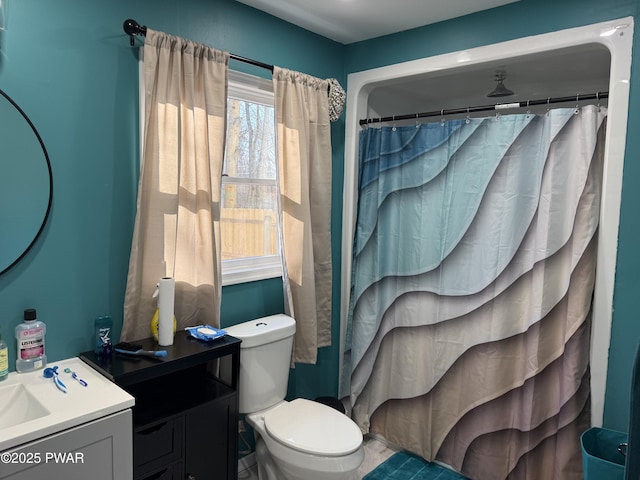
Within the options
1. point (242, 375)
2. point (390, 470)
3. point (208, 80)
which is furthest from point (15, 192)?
point (390, 470)

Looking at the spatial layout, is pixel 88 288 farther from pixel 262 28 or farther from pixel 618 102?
pixel 618 102

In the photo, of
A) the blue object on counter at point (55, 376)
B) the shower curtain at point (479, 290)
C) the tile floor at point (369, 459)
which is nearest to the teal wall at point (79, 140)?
the blue object on counter at point (55, 376)

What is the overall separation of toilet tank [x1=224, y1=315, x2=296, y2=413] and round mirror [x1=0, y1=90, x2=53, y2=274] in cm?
93

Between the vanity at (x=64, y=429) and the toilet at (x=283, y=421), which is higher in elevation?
the vanity at (x=64, y=429)

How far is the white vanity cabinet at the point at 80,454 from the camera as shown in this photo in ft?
4.04

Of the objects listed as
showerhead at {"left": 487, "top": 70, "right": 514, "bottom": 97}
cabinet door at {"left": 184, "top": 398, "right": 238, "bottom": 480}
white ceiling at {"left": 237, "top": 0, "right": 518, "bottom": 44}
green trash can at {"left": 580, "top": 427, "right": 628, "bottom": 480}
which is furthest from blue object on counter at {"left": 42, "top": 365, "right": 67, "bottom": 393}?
showerhead at {"left": 487, "top": 70, "right": 514, "bottom": 97}

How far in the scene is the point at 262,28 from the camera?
2.37 m

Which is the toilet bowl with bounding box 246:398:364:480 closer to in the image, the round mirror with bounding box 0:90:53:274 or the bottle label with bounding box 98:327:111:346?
the bottle label with bounding box 98:327:111:346

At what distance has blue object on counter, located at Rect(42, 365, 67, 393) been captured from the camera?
4.94 ft

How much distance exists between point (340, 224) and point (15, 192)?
180 centimetres

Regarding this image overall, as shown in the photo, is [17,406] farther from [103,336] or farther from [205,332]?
[205,332]

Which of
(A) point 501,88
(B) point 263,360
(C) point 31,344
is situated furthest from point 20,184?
(A) point 501,88

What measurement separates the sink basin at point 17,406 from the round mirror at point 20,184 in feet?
1.32

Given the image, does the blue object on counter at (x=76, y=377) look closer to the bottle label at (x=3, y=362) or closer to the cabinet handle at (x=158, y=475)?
the bottle label at (x=3, y=362)
